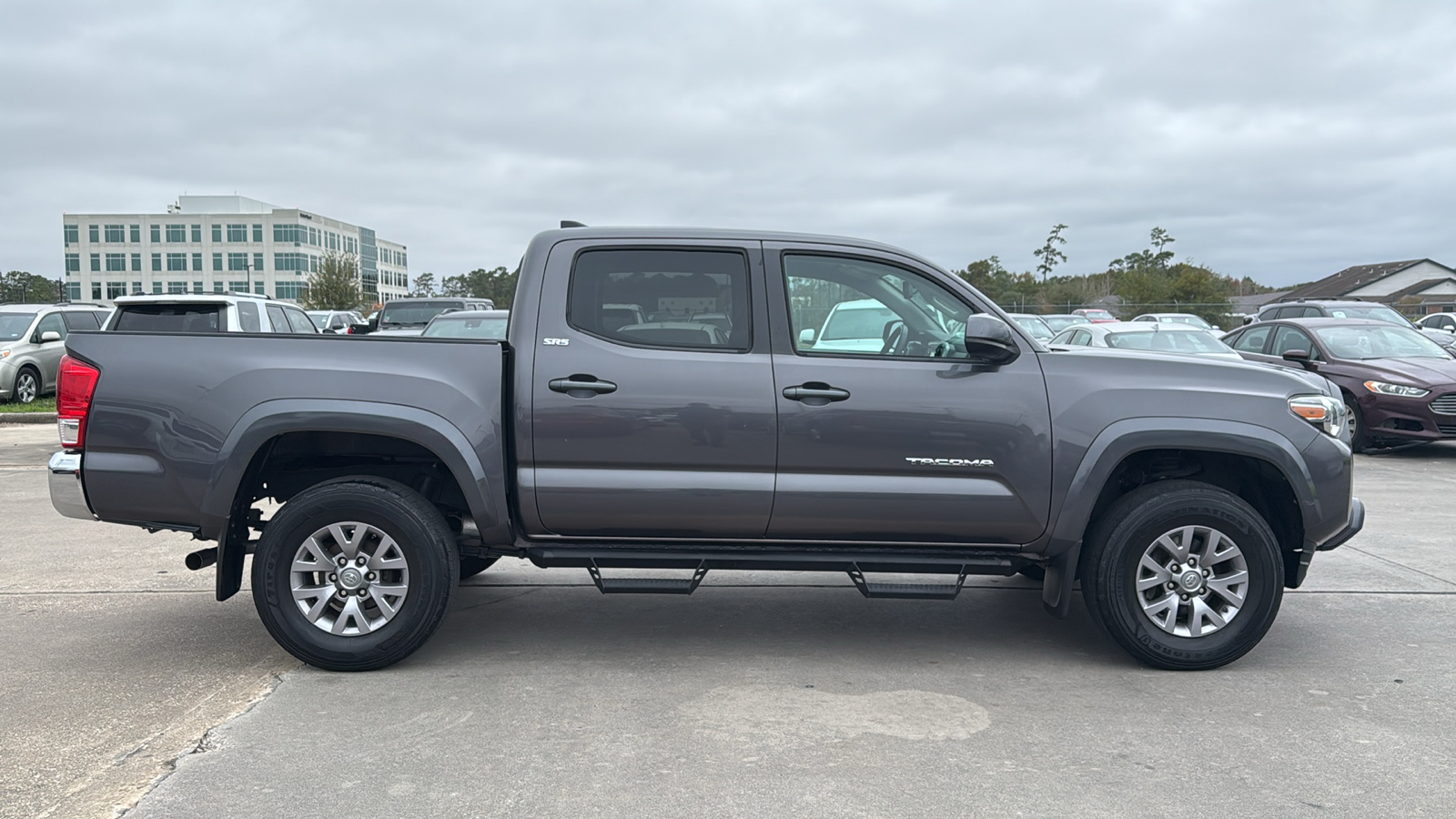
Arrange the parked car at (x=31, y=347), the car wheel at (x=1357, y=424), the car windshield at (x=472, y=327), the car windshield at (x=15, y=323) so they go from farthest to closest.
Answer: the car windshield at (x=15, y=323) → the parked car at (x=31, y=347) → the car windshield at (x=472, y=327) → the car wheel at (x=1357, y=424)

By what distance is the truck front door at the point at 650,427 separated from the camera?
16.3 feet

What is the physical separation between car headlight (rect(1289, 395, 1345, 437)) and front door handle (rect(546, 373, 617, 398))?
3.11m

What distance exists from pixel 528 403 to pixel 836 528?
1.48 m

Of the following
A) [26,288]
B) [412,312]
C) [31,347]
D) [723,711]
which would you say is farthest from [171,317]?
[26,288]

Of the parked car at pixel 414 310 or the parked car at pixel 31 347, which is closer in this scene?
the parked car at pixel 31 347

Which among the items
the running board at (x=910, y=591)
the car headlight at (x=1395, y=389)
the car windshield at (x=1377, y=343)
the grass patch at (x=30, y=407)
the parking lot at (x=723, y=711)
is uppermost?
the car windshield at (x=1377, y=343)

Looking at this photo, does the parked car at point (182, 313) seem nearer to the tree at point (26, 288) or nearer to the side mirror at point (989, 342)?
the side mirror at point (989, 342)

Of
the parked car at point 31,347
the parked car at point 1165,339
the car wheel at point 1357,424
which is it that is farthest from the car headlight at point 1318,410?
the parked car at point 31,347

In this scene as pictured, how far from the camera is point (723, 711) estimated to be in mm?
4566

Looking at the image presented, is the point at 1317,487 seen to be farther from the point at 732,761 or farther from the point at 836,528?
the point at 732,761

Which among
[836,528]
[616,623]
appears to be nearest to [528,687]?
[616,623]

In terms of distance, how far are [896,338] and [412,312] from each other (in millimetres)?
18767

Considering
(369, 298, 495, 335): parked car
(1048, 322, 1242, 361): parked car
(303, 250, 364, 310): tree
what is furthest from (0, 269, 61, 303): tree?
(1048, 322, 1242, 361): parked car

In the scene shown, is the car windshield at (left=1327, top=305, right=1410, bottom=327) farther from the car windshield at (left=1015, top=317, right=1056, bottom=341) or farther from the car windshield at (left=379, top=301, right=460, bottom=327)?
the car windshield at (left=379, top=301, right=460, bottom=327)
